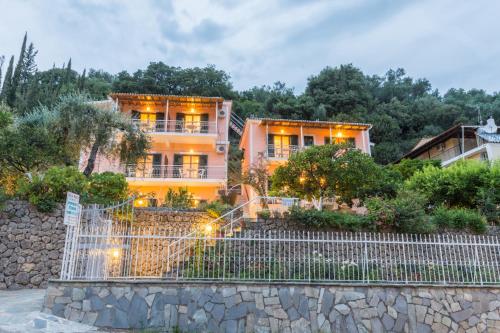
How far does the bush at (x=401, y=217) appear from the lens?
Result: 14.3 meters

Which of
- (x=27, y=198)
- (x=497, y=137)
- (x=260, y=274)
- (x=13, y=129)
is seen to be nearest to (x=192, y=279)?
(x=260, y=274)

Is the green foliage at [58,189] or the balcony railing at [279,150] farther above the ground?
the balcony railing at [279,150]

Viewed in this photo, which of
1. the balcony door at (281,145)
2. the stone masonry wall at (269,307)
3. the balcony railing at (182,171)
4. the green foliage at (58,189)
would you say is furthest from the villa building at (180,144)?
the stone masonry wall at (269,307)

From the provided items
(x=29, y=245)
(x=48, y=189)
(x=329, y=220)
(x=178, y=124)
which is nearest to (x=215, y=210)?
(x=329, y=220)

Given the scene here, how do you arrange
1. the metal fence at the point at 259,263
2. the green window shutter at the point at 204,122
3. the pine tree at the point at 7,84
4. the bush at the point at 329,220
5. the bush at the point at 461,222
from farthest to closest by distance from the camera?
1. the pine tree at the point at 7,84
2. the green window shutter at the point at 204,122
3. the bush at the point at 461,222
4. the bush at the point at 329,220
5. the metal fence at the point at 259,263

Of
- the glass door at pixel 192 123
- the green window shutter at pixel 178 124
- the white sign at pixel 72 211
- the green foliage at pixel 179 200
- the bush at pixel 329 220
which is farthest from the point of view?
the glass door at pixel 192 123

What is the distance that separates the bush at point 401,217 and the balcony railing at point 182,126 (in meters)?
13.5

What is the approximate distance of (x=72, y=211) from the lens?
7855 mm

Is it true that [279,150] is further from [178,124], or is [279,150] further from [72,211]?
[72,211]

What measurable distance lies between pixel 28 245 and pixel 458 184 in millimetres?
19228

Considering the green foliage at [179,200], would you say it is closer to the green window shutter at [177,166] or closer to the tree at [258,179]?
the tree at [258,179]

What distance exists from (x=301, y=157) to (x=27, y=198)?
416 inches

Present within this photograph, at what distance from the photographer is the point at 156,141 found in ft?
81.8

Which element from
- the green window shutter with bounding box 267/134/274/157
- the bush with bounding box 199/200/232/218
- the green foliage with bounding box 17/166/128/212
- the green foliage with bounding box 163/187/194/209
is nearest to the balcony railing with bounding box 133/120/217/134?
the green window shutter with bounding box 267/134/274/157
